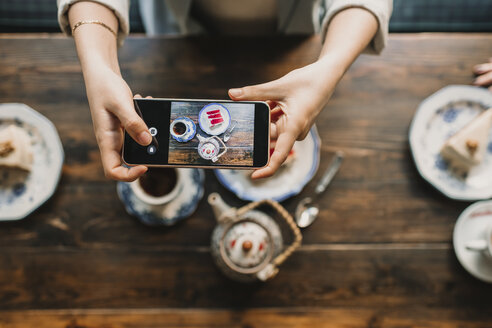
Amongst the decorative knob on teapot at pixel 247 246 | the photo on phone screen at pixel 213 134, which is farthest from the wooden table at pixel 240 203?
the photo on phone screen at pixel 213 134

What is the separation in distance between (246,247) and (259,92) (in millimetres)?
369

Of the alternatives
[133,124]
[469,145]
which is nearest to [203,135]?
[133,124]

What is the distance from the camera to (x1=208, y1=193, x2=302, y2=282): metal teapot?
82 centimetres

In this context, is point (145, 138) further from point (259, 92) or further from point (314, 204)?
point (314, 204)

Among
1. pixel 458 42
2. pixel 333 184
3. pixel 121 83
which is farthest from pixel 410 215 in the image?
pixel 121 83

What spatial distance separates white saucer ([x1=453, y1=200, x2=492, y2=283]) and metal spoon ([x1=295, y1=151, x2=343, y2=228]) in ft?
1.19

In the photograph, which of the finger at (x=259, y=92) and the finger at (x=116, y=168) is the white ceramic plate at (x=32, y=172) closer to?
the finger at (x=116, y=168)

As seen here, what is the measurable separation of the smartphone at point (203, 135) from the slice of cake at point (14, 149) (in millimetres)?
408

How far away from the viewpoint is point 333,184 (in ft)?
3.15

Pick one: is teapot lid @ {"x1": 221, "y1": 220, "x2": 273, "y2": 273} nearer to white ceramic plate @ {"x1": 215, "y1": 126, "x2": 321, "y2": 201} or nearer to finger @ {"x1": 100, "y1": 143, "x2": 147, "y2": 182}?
white ceramic plate @ {"x1": 215, "y1": 126, "x2": 321, "y2": 201}

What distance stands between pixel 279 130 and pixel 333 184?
0.32 metres

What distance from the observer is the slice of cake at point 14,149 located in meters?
0.88

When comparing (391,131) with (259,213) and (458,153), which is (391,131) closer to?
(458,153)

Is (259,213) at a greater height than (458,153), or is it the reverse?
(458,153)
